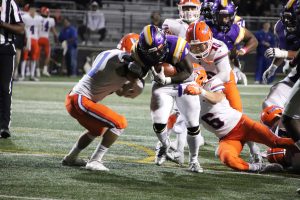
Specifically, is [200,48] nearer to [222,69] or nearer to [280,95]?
[222,69]

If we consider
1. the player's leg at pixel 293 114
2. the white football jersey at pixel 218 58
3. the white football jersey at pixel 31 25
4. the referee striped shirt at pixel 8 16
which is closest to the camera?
the player's leg at pixel 293 114

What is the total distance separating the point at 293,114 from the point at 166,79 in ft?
4.07

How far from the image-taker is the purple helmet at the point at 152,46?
251 inches

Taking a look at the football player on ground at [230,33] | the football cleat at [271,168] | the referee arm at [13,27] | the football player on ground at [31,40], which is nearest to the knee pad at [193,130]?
the football cleat at [271,168]

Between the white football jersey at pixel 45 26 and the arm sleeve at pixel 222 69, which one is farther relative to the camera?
the white football jersey at pixel 45 26

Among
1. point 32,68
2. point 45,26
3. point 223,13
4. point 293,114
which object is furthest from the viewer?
point 45,26

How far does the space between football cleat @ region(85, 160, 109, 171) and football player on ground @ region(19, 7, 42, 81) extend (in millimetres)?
12986

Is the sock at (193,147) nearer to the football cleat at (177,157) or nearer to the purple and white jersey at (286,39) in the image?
the football cleat at (177,157)

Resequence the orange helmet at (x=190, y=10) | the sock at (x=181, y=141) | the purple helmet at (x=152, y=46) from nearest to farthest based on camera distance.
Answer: the purple helmet at (x=152, y=46), the sock at (x=181, y=141), the orange helmet at (x=190, y=10)

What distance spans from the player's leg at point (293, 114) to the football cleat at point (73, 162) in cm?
206

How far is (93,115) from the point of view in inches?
262

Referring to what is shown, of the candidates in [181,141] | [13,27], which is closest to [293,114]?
[181,141]

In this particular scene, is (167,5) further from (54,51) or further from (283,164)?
(283,164)

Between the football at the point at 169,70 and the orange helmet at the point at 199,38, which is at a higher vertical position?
the orange helmet at the point at 199,38
